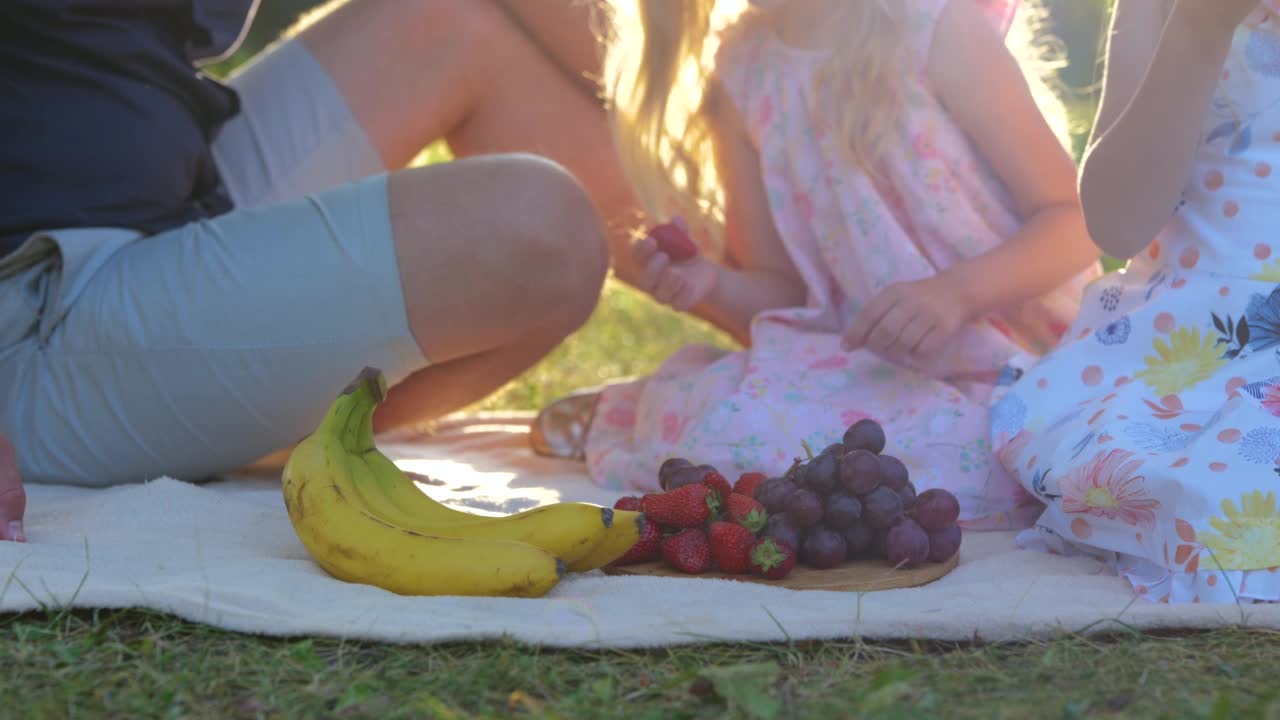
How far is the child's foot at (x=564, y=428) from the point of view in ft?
7.14

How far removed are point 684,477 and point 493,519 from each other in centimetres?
25

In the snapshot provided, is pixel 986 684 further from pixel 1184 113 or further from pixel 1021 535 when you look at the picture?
pixel 1184 113

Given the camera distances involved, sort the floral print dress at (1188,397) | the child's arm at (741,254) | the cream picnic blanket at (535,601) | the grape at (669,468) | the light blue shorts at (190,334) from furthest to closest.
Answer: the child's arm at (741,254), the light blue shorts at (190,334), the grape at (669,468), the floral print dress at (1188,397), the cream picnic blanket at (535,601)

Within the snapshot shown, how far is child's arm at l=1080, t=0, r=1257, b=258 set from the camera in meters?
1.42

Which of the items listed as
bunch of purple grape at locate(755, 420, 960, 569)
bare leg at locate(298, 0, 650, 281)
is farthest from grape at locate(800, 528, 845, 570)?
bare leg at locate(298, 0, 650, 281)

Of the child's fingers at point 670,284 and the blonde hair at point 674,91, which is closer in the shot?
the child's fingers at point 670,284

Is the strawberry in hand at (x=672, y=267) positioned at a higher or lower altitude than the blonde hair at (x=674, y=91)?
lower

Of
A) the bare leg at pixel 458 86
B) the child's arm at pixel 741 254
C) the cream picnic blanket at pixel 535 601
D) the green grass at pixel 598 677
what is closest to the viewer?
the green grass at pixel 598 677

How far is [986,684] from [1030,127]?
3.66 feet

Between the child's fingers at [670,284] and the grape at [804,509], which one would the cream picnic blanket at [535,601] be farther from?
the child's fingers at [670,284]

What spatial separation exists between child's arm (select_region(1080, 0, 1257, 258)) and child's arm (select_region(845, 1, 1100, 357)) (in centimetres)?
24

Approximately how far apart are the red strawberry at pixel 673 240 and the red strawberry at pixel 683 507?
2.39ft

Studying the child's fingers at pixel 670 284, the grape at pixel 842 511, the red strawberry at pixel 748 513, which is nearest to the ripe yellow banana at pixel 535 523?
the red strawberry at pixel 748 513

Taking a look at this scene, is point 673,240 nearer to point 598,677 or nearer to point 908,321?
point 908,321
